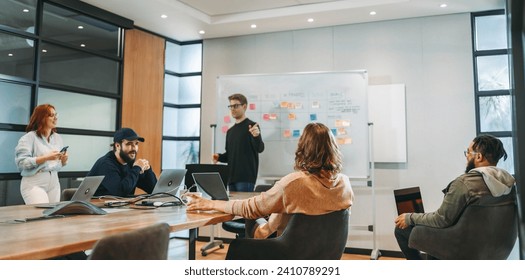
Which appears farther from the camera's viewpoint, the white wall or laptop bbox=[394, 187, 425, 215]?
the white wall

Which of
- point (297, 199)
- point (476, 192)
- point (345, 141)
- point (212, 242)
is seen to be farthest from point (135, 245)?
point (212, 242)

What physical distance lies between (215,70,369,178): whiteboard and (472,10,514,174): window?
Result: 1.17m

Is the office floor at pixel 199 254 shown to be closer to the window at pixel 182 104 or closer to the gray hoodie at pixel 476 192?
Answer: the window at pixel 182 104

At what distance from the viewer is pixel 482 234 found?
88.7 inches

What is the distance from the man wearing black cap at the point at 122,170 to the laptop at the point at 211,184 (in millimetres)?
867

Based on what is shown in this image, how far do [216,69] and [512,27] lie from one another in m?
3.28

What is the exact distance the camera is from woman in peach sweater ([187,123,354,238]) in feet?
5.32

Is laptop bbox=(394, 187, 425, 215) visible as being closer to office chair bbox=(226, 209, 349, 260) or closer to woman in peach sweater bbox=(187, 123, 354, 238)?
woman in peach sweater bbox=(187, 123, 354, 238)

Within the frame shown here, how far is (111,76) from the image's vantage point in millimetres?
4465

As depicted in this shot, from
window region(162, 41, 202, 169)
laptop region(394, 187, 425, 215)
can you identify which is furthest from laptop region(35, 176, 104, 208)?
window region(162, 41, 202, 169)

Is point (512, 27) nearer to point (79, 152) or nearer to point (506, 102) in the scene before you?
point (506, 102)

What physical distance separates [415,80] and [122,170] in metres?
3.11

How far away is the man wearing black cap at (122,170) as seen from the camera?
104 inches

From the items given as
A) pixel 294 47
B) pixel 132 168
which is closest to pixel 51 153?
pixel 132 168
